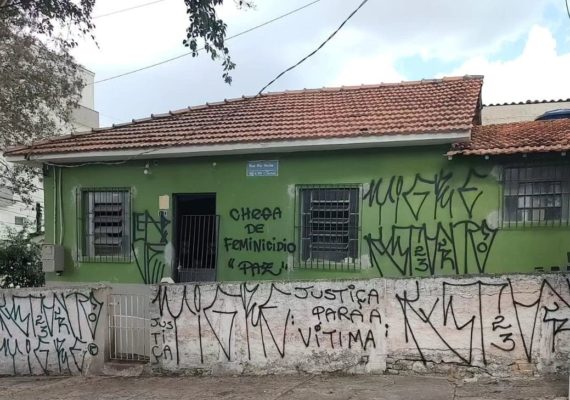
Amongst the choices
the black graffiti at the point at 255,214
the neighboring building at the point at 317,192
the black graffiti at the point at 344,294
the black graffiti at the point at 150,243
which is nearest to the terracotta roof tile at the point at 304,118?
the neighboring building at the point at 317,192

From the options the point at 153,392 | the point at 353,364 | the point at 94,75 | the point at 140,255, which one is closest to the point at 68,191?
the point at 140,255

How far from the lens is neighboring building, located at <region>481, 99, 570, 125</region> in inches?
718

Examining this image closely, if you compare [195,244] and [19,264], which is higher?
[195,244]

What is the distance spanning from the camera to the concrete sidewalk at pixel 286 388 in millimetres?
5203

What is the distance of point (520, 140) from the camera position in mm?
7852

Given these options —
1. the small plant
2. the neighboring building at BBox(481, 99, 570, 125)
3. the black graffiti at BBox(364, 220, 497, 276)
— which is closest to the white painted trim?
the black graffiti at BBox(364, 220, 497, 276)

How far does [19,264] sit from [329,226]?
803 centimetres

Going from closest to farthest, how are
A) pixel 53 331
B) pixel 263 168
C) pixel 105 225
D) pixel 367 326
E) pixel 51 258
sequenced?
pixel 367 326 < pixel 53 331 < pixel 263 168 < pixel 51 258 < pixel 105 225

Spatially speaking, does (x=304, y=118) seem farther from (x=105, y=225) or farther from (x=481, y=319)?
(x=481, y=319)

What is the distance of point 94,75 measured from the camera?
73.2 feet

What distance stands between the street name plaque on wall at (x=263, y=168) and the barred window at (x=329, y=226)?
556 millimetres

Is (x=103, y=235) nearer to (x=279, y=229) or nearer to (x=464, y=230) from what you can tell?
(x=279, y=229)

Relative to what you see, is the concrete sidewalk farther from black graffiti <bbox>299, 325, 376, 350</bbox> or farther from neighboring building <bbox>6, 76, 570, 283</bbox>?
neighboring building <bbox>6, 76, 570, 283</bbox>

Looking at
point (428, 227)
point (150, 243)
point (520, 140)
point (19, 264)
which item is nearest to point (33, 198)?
point (19, 264)
